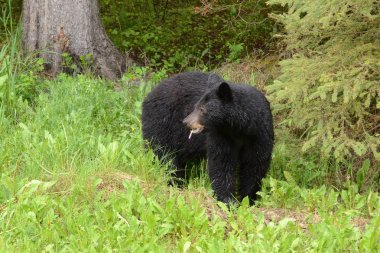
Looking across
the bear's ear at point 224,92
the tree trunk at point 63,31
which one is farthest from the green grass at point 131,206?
the tree trunk at point 63,31

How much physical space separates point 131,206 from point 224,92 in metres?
1.26

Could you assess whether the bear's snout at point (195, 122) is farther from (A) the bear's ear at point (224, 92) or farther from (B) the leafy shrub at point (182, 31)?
(B) the leafy shrub at point (182, 31)

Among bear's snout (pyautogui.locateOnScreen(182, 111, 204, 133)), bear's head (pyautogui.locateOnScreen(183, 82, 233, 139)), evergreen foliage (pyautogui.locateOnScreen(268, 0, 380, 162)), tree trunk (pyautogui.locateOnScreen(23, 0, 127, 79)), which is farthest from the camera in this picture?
tree trunk (pyautogui.locateOnScreen(23, 0, 127, 79))

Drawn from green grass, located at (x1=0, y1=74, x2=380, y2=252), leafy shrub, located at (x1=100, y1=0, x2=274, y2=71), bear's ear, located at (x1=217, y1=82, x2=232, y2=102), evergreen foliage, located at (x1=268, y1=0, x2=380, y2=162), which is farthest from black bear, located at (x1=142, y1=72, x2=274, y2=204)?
leafy shrub, located at (x1=100, y1=0, x2=274, y2=71)

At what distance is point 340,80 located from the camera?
6.21 metres

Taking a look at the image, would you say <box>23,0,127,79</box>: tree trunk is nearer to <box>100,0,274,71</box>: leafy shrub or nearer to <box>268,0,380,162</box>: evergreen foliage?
<box>100,0,274,71</box>: leafy shrub

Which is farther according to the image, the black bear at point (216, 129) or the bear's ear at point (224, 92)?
the black bear at point (216, 129)

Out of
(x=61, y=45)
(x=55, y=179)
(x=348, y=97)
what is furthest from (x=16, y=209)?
(x=61, y=45)

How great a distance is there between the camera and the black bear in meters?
5.95

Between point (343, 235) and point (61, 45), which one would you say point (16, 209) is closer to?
point (343, 235)

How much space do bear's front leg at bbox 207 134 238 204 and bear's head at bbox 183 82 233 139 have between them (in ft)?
0.74

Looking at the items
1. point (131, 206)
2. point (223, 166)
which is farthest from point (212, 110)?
point (131, 206)

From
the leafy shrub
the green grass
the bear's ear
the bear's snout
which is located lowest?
the green grass

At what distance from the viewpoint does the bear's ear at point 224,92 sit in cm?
576
